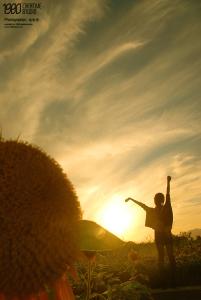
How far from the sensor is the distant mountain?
128 cm

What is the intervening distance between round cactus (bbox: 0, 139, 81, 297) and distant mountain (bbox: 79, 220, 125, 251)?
0.06 meters

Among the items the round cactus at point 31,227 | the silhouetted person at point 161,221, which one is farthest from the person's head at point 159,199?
the round cactus at point 31,227

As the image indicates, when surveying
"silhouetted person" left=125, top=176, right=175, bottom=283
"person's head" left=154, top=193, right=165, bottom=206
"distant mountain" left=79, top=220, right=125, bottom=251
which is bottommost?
"distant mountain" left=79, top=220, right=125, bottom=251

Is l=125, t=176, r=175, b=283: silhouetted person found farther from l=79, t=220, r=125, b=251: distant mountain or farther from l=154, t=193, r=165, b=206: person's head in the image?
l=79, t=220, r=125, b=251: distant mountain

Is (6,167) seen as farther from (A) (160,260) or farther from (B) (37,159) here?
(A) (160,260)

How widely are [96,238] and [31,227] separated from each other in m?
0.21

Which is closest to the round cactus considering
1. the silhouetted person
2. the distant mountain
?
the distant mountain

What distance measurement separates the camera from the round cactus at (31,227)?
1402mm

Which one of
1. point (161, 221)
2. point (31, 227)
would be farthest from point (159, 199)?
point (31, 227)

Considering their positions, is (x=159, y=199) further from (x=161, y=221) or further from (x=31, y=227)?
(x=31, y=227)

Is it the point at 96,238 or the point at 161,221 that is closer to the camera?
the point at 96,238

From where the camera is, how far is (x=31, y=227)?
4.66 ft

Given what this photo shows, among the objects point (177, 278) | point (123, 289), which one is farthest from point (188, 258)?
point (123, 289)

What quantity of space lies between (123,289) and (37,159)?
2.68 metres
